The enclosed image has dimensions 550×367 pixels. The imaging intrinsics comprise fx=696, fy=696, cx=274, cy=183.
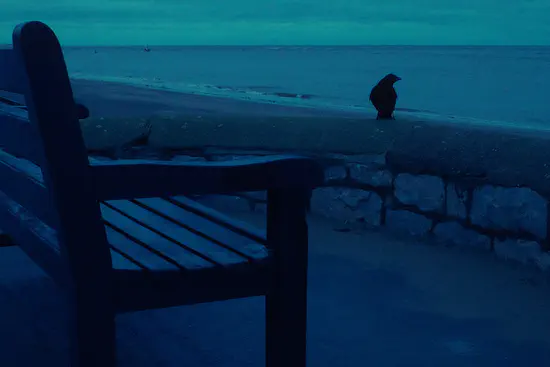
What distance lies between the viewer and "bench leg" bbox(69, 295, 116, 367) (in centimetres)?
136

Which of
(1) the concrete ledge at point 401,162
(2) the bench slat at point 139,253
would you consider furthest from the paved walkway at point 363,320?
(2) the bench slat at point 139,253

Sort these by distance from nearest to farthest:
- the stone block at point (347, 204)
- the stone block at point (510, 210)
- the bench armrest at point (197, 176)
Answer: the bench armrest at point (197, 176) < the stone block at point (510, 210) < the stone block at point (347, 204)

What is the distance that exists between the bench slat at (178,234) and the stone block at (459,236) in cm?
174

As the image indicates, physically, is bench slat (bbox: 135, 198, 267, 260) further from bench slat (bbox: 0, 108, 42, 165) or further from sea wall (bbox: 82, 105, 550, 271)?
sea wall (bbox: 82, 105, 550, 271)

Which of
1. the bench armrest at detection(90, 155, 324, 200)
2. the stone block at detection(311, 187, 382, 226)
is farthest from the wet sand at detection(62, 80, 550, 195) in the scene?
the bench armrest at detection(90, 155, 324, 200)

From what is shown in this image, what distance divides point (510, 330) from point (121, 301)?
161 centimetres

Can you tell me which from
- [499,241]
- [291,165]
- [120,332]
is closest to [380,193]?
[499,241]

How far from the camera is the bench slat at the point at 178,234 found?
5.08 ft

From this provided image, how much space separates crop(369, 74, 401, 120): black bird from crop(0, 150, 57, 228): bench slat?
256cm

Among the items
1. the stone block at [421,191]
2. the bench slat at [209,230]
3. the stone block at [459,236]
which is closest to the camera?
the bench slat at [209,230]

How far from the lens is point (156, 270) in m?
1.43

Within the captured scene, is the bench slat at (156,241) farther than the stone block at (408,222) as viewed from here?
No

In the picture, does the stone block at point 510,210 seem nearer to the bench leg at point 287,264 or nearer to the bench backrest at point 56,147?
the bench leg at point 287,264

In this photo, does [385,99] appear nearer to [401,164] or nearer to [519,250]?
[401,164]
